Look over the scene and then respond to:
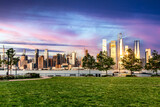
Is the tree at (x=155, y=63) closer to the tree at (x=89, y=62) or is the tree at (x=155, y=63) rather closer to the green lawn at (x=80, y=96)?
the tree at (x=89, y=62)

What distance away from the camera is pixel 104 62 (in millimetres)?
59594

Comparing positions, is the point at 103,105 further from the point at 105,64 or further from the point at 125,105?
the point at 105,64

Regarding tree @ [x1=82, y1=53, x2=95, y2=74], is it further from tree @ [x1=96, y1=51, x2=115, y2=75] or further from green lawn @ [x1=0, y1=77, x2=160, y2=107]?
green lawn @ [x1=0, y1=77, x2=160, y2=107]

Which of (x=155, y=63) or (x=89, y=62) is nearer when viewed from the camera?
(x=155, y=63)

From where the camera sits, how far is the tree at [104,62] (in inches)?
2328

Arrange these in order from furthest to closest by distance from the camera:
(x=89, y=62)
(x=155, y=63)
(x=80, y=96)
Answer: (x=89, y=62)
(x=155, y=63)
(x=80, y=96)

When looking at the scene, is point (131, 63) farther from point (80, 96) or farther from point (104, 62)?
point (80, 96)

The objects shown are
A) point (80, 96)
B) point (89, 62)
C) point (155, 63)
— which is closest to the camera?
point (80, 96)

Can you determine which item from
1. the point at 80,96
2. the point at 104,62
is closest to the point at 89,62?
the point at 104,62

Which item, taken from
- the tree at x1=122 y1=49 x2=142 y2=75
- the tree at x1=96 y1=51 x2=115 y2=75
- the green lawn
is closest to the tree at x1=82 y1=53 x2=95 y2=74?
the tree at x1=96 y1=51 x2=115 y2=75

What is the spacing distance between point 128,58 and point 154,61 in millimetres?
7489

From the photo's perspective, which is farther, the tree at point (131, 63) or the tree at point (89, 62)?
the tree at point (89, 62)

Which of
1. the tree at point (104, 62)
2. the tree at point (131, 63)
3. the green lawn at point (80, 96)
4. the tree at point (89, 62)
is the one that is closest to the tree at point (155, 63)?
the tree at point (131, 63)

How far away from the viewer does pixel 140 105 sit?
38.1ft
